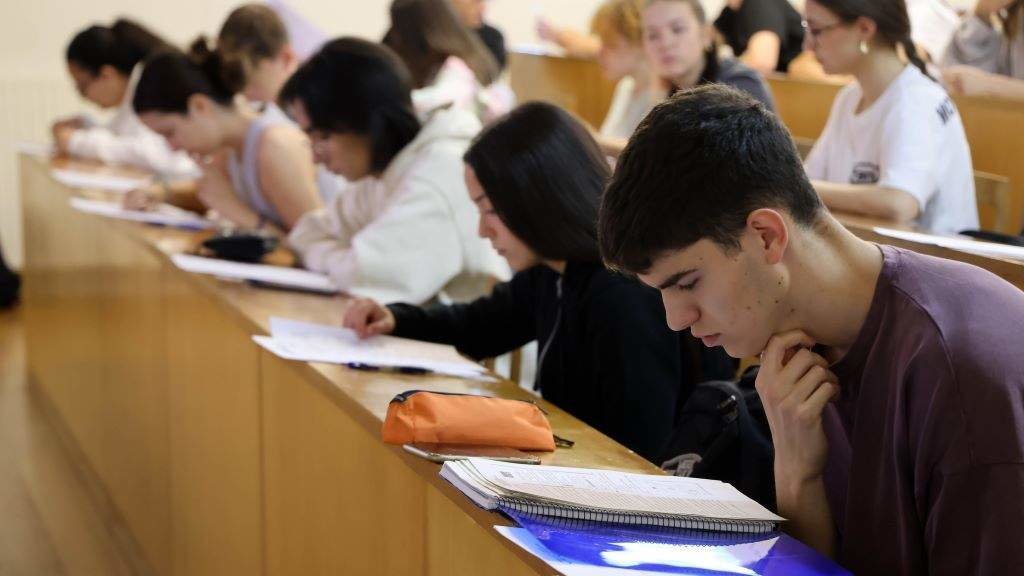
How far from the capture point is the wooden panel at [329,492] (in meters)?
1.60

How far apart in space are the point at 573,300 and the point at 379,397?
412 millimetres

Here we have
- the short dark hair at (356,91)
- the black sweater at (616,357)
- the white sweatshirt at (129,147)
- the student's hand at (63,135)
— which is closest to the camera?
the black sweater at (616,357)

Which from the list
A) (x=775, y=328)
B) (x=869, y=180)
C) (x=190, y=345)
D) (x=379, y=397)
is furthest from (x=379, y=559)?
(x=869, y=180)

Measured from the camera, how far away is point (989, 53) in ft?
12.6

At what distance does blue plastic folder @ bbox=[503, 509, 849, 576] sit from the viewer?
115 centimetres

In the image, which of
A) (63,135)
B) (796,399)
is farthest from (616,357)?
(63,135)

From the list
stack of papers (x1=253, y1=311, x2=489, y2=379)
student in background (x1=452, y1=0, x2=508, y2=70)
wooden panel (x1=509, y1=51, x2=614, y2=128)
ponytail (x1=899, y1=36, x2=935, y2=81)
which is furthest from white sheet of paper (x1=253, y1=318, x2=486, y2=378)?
student in background (x1=452, y1=0, x2=508, y2=70)

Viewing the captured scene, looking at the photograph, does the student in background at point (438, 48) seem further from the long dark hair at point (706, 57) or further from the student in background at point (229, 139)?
the long dark hair at point (706, 57)

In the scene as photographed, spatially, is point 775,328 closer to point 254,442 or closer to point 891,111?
point 254,442

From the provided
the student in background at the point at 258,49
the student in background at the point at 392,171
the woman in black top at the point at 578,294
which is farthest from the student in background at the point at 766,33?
the woman in black top at the point at 578,294

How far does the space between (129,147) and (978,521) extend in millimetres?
4248

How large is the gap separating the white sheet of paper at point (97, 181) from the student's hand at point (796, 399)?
3111mm

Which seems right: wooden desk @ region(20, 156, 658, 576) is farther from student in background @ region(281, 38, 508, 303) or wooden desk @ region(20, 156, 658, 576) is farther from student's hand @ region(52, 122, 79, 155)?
student's hand @ region(52, 122, 79, 155)

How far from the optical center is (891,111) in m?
2.76
